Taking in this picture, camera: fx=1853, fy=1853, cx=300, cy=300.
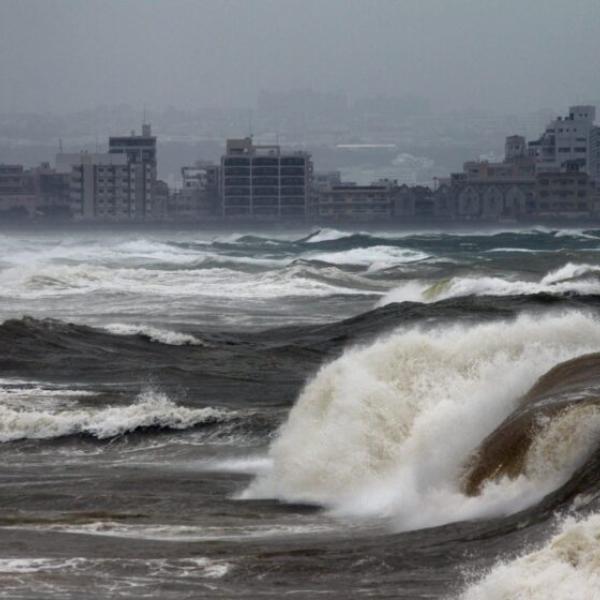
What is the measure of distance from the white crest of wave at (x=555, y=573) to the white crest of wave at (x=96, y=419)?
36.0ft

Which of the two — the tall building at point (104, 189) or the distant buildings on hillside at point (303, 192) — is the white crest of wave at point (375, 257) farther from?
the tall building at point (104, 189)

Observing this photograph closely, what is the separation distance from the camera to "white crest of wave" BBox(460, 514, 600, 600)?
31.5 feet

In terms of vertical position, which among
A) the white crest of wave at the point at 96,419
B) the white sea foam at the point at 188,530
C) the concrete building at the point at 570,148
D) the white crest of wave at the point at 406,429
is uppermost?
the concrete building at the point at 570,148

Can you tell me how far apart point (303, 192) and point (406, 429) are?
534ft

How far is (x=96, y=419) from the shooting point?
21.4 metres

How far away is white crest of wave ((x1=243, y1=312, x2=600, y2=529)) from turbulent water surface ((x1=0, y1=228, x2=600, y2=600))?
26 millimetres

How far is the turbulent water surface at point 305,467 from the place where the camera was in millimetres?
11586

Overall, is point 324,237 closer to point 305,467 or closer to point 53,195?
point 53,195

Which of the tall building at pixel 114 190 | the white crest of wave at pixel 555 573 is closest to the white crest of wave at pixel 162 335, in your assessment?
the white crest of wave at pixel 555 573

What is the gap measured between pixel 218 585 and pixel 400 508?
3067mm

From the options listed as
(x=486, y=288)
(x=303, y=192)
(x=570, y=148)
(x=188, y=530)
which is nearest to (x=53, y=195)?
(x=303, y=192)

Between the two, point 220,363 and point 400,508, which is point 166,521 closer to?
point 400,508

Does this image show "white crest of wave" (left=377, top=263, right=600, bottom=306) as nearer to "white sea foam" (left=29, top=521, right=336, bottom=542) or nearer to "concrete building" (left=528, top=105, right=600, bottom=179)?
"white sea foam" (left=29, top=521, right=336, bottom=542)

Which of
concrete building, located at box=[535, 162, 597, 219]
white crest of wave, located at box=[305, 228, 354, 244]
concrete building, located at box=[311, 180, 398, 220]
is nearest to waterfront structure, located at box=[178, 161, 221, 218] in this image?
concrete building, located at box=[311, 180, 398, 220]
